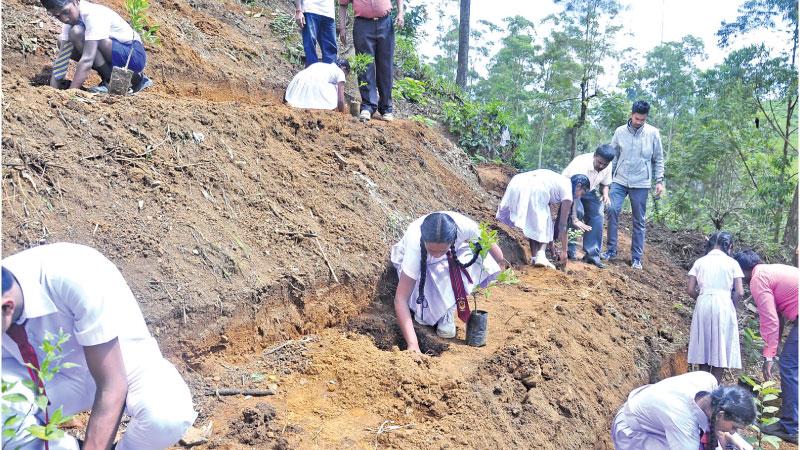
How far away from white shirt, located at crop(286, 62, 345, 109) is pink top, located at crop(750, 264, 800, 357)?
14.7 feet

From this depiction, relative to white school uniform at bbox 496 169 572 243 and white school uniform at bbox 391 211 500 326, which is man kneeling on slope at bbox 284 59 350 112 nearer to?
white school uniform at bbox 496 169 572 243

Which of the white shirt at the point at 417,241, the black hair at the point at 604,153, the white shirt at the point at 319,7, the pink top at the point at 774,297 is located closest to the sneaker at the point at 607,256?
the black hair at the point at 604,153

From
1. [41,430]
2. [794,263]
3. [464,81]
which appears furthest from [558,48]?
[41,430]

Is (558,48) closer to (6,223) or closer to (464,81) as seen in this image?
(464,81)

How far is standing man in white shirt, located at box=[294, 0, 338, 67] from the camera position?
7.12 metres

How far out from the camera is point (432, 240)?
14.4 feet

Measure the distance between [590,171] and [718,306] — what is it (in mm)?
2134

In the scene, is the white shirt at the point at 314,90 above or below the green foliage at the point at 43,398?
above

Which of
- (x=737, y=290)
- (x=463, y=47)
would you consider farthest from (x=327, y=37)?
(x=463, y=47)

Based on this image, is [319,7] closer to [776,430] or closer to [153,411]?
[153,411]

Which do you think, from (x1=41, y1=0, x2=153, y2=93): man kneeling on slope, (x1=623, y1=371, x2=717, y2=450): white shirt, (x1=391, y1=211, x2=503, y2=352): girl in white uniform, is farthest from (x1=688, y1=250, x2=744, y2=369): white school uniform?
(x1=41, y1=0, x2=153, y2=93): man kneeling on slope

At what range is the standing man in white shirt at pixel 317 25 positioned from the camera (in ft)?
23.4

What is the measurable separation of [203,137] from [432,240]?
200 centimetres

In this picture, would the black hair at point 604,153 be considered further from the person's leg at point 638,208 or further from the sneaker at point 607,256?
the sneaker at point 607,256
